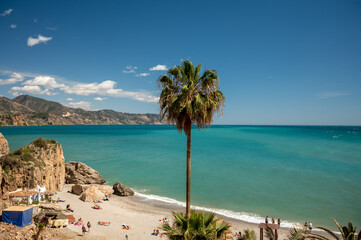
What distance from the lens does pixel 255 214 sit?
24.9 metres

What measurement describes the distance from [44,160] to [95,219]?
38.6ft

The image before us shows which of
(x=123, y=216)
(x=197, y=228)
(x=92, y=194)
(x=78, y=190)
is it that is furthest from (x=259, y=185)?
(x=197, y=228)

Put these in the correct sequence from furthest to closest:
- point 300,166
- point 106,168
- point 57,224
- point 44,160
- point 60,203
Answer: point 300,166
point 106,168
point 44,160
point 60,203
point 57,224

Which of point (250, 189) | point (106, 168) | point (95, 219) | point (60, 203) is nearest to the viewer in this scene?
point (95, 219)

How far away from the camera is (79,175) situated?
3462 centimetres

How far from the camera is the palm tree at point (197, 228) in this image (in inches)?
282

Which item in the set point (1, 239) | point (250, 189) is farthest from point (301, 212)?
point (1, 239)

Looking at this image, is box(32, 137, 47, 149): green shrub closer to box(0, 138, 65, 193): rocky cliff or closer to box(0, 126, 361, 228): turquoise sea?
box(0, 138, 65, 193): rocky cliff

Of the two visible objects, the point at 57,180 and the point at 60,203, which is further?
the point at 57,180

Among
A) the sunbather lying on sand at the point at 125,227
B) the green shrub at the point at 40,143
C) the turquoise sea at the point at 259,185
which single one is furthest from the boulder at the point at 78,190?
the sunbather lying on sand at the point at 125,227

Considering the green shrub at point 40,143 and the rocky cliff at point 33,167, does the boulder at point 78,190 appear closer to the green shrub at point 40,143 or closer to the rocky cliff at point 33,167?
the rocky cliff at point 33,167

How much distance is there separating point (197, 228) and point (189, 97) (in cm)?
527

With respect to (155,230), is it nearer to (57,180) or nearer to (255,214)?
(255,214)

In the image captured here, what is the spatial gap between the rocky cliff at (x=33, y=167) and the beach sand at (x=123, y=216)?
102 inches
